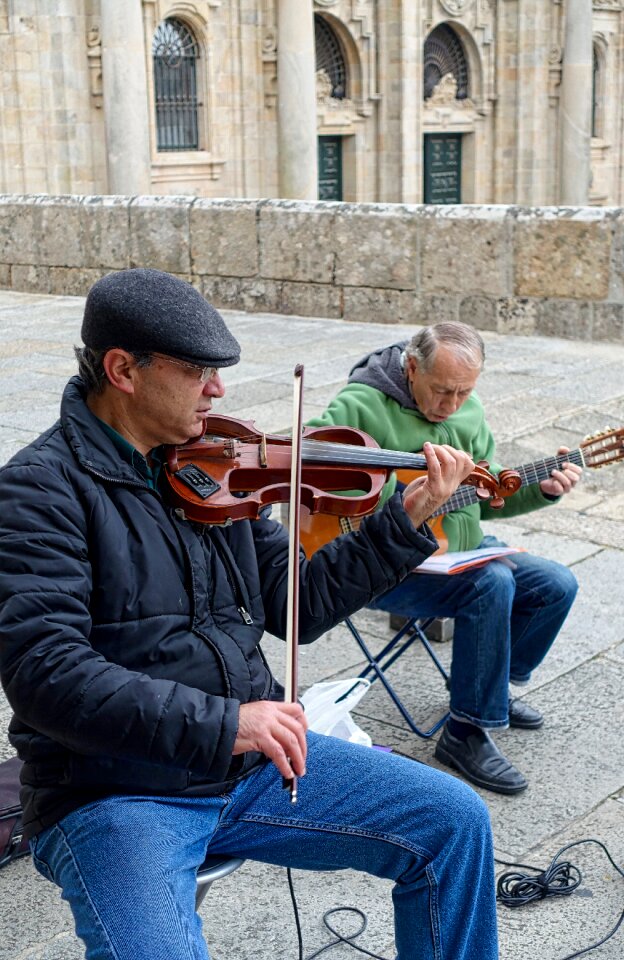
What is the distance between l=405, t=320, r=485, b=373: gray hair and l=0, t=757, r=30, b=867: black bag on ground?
150cm

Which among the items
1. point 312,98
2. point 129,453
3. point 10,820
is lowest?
point 10,820

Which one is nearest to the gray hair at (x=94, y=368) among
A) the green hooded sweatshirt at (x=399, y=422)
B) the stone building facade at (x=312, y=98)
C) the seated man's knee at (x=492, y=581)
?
the green hooded sweatshirt at (x=399, y=422)

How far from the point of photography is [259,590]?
95.4 inches

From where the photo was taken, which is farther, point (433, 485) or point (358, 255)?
point (358, 255)

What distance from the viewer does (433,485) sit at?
2455 mm

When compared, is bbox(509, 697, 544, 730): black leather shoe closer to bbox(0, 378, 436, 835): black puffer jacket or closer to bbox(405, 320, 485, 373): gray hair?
bbox(405, 320, 485, 373): gray hair

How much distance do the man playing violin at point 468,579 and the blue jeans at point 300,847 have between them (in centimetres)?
111

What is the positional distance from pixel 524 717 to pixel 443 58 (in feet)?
77.7

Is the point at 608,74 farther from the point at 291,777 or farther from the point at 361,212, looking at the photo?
the point at 291,777

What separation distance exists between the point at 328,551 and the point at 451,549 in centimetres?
114

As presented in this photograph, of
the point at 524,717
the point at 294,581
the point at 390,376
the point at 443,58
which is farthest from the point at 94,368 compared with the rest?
the point at 443,58

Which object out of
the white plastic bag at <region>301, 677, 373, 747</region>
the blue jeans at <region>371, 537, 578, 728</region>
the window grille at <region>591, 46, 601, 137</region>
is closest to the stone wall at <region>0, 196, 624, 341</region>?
the blue jeans at <region>371, 537, 578, 728</region>

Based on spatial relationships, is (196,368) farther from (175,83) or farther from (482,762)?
(175,83)

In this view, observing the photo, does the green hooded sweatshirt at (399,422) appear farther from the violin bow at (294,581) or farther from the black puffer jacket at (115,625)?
the violin bow at (294,581)
